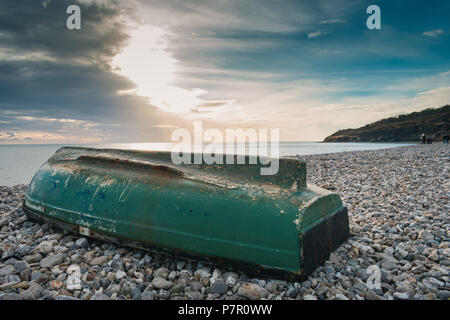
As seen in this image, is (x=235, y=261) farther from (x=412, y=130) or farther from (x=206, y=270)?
(x=412, y=130)

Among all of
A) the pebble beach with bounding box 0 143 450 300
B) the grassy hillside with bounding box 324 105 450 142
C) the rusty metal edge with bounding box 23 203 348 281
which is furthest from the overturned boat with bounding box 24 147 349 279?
the grassy hillside with bounding box 324 105 450 142

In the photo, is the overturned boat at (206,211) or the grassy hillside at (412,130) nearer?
the overturned boat at (206,211)

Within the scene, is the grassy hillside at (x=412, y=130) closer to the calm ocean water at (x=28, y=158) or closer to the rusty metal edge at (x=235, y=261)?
the calm ocean water at (x=28, y=158)

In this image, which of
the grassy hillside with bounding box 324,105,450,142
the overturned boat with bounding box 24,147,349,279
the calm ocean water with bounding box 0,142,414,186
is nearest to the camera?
the overturned boat with bounding box 24,147,349,279

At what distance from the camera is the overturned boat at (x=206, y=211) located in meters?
2.45

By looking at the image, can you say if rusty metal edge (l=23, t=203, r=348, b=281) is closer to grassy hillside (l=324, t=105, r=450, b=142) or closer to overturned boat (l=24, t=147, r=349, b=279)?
overturned boat (l=24, t=147, r=349, b=279)

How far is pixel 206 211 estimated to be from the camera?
2.66 meters

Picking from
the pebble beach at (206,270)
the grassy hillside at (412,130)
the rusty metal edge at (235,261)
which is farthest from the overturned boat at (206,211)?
the grassy hillside at (412,130)

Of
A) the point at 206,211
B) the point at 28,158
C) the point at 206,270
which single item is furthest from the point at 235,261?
the point at 28,158

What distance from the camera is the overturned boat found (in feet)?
8.04

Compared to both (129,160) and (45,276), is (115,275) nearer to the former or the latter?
(45,276)

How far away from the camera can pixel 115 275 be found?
260cm
